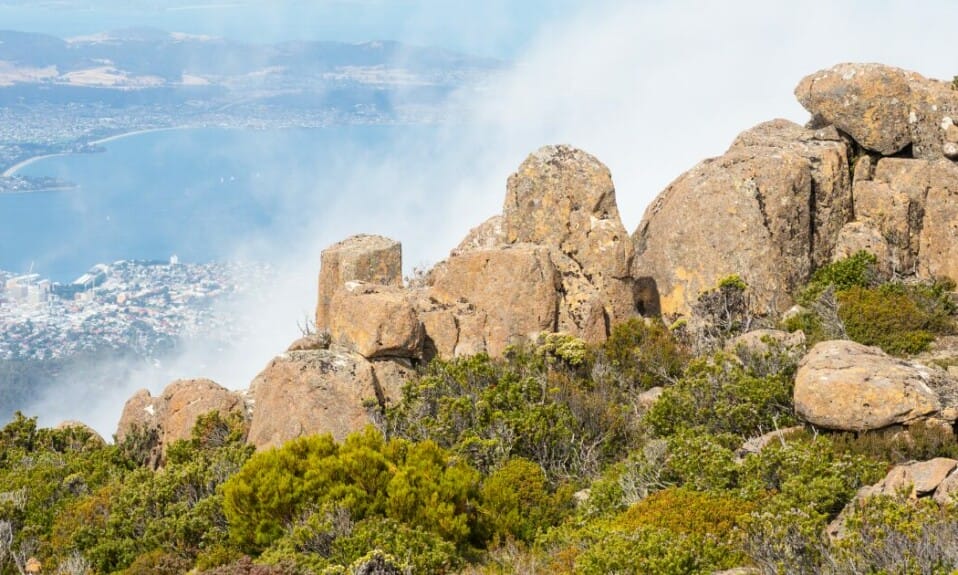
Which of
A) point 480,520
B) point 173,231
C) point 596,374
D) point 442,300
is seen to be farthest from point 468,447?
point 173,231

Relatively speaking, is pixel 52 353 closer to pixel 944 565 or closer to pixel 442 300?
pixel 442 300

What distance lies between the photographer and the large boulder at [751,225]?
19.8 m

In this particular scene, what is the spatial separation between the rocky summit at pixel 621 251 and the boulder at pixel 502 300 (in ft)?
0.08

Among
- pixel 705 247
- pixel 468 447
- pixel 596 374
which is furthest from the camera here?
pixel 705 247

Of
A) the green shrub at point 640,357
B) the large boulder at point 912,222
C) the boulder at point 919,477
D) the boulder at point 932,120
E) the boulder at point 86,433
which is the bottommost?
the boulder at point 86,433

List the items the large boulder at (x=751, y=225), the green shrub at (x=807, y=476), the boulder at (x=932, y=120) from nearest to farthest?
1. the green shrub at (x=807, y=476)
2. the large boulder at (x=751, y=225)
3. the boulder at (x=932, y=120)

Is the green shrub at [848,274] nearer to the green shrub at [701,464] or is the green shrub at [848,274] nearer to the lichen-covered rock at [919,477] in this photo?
the green shrub at [701,464]

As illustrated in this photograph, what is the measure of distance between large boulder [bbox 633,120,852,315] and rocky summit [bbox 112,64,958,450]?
3cm

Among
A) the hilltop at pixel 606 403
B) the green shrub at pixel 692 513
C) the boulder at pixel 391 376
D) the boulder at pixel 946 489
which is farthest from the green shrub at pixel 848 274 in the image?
the boulder at pixel 946 489

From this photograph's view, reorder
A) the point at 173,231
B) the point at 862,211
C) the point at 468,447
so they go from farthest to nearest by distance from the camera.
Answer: the point at 173,231
the point at 862,211
the point at 468,447

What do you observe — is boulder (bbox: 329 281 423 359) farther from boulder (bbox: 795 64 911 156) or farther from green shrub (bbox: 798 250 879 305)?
boulder (bbox: 795 64 911 156)

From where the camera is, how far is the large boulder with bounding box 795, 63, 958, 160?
21.6 m

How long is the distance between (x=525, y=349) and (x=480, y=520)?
565 cm

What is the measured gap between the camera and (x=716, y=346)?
18188mm
